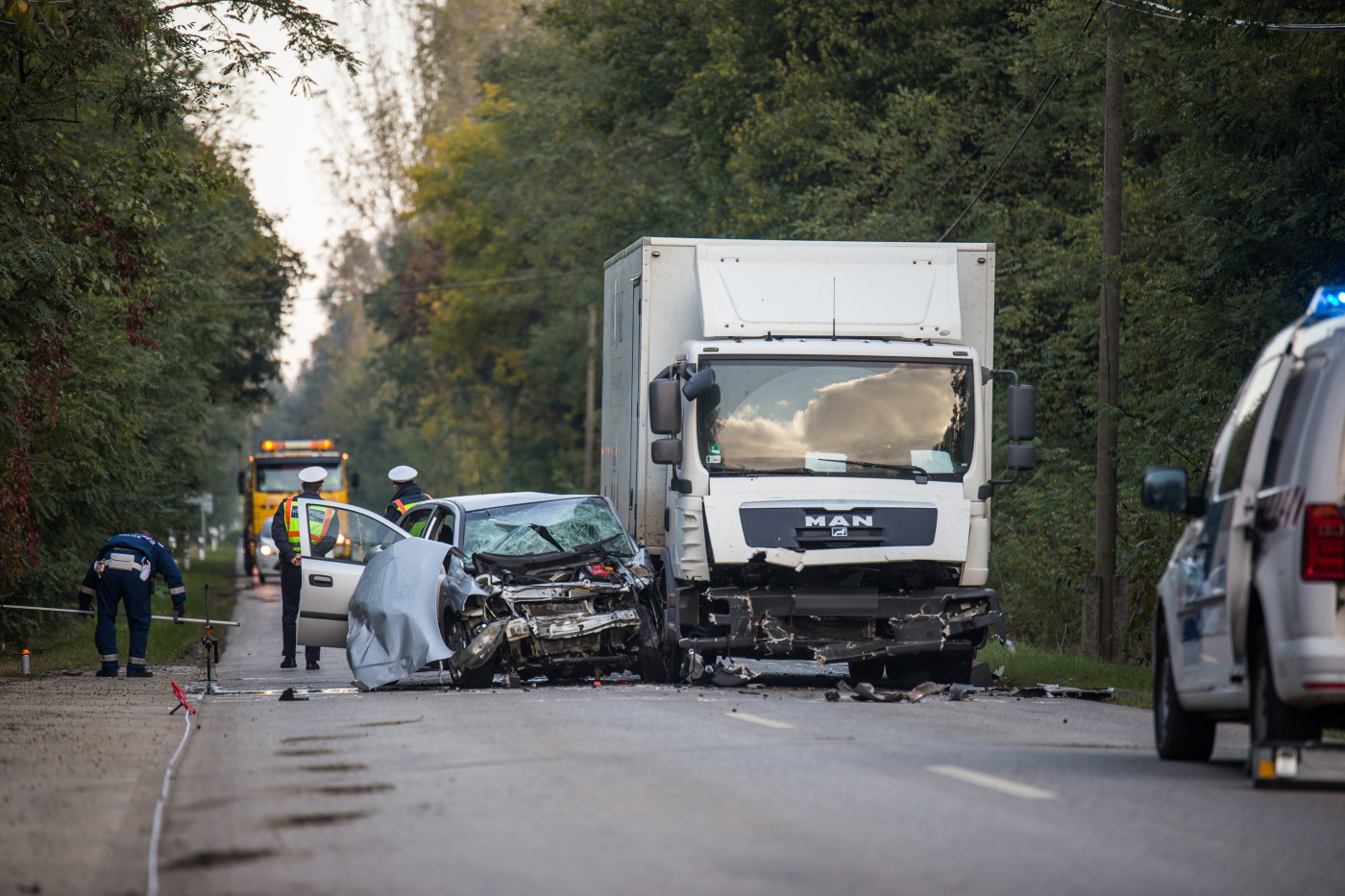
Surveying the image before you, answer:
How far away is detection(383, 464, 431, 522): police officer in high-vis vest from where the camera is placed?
62.6 feet

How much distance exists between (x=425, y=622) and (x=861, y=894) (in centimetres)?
977

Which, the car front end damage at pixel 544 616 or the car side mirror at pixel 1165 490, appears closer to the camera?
the car side mirror at pixel 1165 490

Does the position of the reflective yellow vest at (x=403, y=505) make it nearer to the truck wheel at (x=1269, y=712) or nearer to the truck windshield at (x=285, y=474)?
the truck wheel at (x=1269, y=712)

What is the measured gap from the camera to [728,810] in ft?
24.1

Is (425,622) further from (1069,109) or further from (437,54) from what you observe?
(437,54)

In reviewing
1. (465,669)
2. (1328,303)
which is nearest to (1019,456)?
(465,669)

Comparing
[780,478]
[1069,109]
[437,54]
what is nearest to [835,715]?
[780,478]

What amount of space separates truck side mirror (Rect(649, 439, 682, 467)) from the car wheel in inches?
83.4

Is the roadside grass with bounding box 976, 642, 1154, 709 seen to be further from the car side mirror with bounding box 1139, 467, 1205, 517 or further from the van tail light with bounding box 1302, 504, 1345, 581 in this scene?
the van tail light with bounding box 1302, 504, 1345, 581

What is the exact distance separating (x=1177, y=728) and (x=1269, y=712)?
155 cm

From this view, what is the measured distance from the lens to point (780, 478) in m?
14.4

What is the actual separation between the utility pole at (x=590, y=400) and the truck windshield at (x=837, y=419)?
3567 cm

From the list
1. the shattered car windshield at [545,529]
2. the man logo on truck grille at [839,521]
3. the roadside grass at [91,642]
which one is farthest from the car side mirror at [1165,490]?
the roadside grass at [91,642]

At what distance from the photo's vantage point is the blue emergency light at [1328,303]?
805 cm
